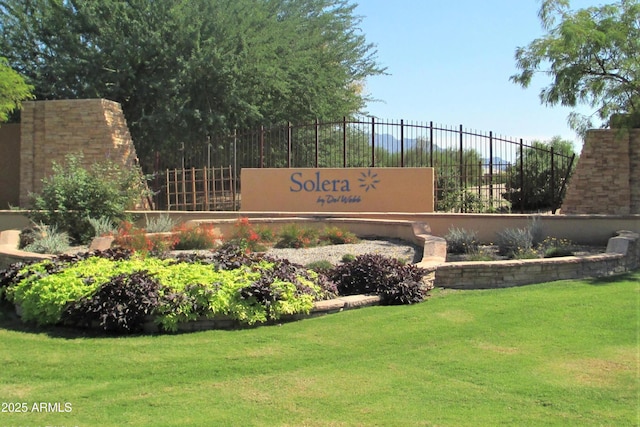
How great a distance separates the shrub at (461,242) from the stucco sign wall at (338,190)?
9.59 ft

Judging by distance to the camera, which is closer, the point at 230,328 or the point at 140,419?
the point at 140,419

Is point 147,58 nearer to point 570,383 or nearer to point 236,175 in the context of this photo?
point 236,175

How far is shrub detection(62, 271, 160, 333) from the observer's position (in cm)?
627

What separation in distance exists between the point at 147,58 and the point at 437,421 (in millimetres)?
17209

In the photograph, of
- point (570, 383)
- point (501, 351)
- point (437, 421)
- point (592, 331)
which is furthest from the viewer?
point (592, 331)

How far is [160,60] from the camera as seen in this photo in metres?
18.8

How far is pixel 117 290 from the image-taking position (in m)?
6.47

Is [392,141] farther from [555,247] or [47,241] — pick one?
[47,241]

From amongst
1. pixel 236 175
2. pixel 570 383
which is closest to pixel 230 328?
pixel 570 383

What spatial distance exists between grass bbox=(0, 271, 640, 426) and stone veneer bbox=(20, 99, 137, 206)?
10591 millimetres

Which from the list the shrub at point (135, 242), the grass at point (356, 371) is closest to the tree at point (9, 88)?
the shrub at point (135, 242)

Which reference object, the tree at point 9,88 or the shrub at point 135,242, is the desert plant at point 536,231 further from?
the tree at point 9,88

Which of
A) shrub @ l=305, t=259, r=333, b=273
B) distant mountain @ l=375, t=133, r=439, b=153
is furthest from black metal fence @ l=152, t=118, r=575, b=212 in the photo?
shrub @ l=305, t=259, r=333, b=273

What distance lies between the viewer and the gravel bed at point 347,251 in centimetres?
1033
